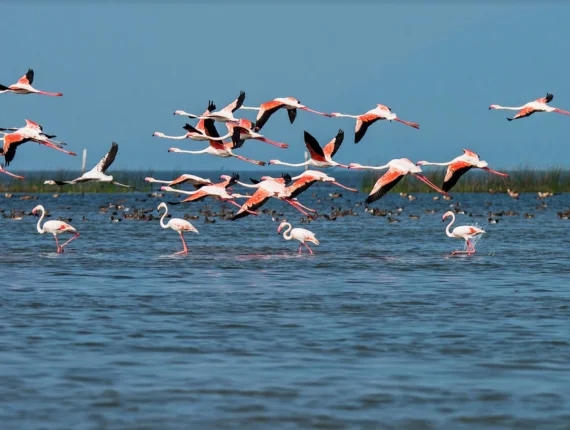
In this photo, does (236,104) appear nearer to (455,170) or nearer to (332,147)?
(332,147)

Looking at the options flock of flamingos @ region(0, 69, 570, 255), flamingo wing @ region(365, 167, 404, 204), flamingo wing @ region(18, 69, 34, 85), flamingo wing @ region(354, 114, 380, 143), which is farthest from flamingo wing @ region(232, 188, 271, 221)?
flamingo wing @ region(18, 69, 34, 85)

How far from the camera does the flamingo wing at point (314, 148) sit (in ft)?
65.7

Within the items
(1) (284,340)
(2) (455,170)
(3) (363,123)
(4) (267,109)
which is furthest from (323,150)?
(1) (284,340)

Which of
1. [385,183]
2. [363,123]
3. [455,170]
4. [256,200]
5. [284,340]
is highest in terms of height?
[363,123]

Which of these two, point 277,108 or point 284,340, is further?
point 277,108

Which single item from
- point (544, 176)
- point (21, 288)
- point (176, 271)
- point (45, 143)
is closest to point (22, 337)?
point (21, 288)

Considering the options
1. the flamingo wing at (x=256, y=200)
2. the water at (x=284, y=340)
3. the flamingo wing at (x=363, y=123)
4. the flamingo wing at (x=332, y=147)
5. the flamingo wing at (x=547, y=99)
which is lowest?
the water at (x=284, y=340)

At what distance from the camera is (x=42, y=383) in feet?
30.4

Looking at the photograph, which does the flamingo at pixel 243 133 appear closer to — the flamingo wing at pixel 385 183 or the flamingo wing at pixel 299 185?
the flamingo wing at pixel 299 185

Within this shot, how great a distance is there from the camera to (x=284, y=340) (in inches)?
450

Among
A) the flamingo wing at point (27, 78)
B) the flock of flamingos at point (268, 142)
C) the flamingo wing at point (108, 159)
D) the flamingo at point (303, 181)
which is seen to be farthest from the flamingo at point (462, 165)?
the flamingo wing at point (27, 78)

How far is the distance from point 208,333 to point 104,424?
3987mm

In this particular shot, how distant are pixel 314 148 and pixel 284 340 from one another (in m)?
9.40

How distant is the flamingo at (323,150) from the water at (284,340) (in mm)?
1791
